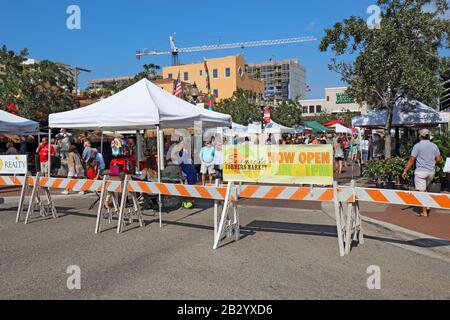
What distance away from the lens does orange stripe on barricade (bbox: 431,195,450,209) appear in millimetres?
5727

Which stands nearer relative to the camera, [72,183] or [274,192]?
[274,192]

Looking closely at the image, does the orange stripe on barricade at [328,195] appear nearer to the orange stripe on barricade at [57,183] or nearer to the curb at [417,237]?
the curb at [417,237]

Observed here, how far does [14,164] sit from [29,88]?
18.1 metres

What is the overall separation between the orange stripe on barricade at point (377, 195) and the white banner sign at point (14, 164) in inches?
313

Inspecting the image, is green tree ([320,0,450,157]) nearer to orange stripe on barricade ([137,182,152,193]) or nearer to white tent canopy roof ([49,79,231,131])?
white tent canopy roof ([49,79,231,131])

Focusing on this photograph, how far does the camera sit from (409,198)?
6.04 m

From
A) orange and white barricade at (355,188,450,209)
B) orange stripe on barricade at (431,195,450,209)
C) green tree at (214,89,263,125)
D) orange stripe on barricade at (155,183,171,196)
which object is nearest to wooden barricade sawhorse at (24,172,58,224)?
orange stripe on barricade at (155,183,171,196)

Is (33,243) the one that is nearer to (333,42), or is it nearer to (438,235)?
(438,235)

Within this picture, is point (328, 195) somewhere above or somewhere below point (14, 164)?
below

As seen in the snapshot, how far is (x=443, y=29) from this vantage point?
12445mm

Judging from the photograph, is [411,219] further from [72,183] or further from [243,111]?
[243,111]

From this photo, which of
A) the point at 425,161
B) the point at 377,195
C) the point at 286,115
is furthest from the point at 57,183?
the point at 286,115

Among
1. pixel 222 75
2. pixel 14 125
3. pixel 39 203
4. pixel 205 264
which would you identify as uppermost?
pixel 222 75
